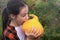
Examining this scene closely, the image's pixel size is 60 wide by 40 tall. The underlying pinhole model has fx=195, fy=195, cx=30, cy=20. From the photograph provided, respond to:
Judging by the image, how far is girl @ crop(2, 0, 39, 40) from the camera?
1800 mm

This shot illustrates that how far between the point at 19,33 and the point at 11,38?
89mm

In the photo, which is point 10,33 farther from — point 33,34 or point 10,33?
point 33,34

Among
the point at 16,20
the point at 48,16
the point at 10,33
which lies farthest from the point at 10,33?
the point at 48,16

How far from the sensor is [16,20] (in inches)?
72.6

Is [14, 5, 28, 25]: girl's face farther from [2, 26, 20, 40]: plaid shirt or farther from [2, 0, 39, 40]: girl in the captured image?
[2, 26, 20, 40]: plaid shirt

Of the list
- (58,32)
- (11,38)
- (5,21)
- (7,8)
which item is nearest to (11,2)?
(7,8)

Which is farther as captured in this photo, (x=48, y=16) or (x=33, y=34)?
(x=48, y=16)

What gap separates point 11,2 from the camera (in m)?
1.82

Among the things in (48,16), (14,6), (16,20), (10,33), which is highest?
(14,6)

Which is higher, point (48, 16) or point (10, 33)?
point (10, 33)

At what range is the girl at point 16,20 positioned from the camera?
1.80 metres

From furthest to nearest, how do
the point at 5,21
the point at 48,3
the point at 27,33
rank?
the point at 48,3, the point at 5,21, the point at 27,33

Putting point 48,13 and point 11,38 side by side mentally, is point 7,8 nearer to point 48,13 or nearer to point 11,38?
point 11,38

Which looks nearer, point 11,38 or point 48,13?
point 11,38
